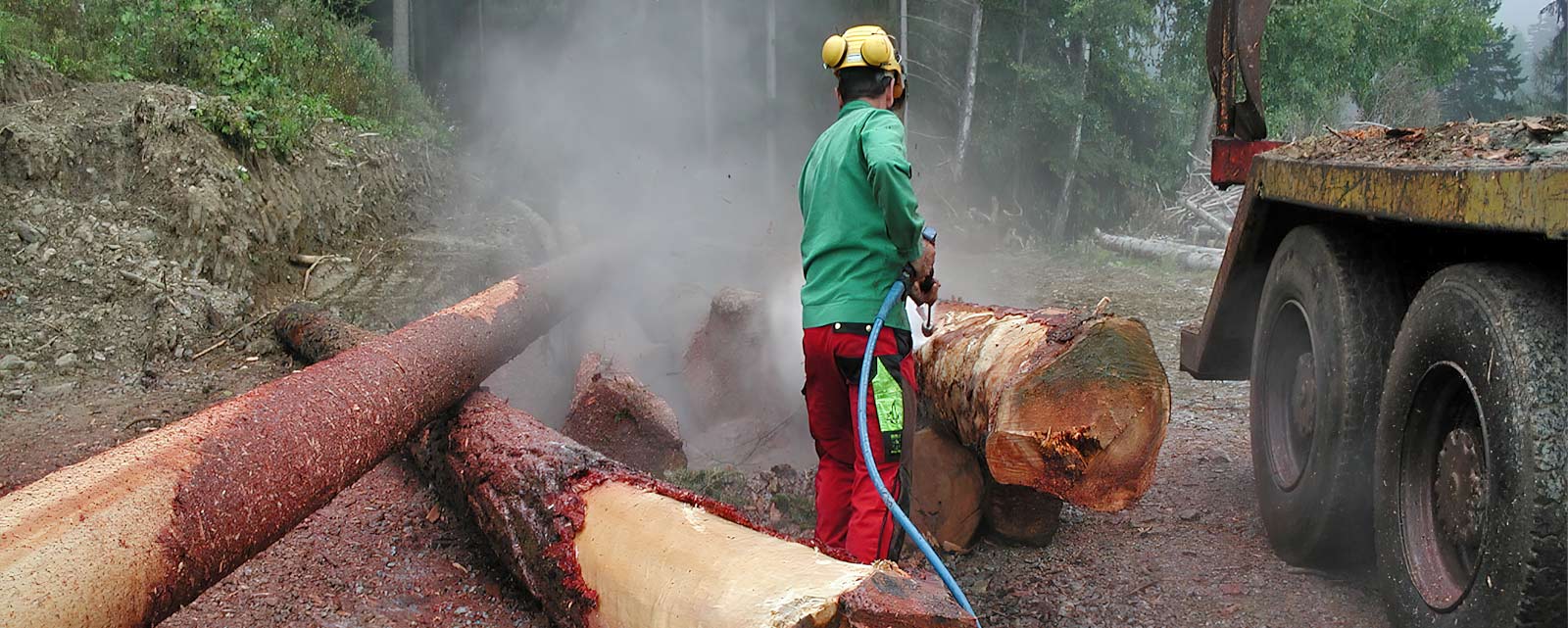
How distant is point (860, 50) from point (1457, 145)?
6.25ft

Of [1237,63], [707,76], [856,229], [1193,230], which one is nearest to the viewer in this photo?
[856,229]

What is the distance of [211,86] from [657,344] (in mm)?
4387

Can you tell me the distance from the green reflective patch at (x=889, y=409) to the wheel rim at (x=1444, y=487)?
5.14ft

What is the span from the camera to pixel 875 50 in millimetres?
3662

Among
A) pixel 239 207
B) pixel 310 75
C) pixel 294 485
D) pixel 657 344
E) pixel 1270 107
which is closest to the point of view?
pixel 294 485

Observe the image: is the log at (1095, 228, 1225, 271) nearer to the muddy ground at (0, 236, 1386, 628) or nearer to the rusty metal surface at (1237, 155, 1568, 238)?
the muddy ground at (0, 236, 1386, 628)

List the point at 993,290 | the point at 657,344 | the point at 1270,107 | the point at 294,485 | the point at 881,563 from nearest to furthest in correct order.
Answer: the point at 881,563 < the point at 294,485 < the point at 657,344 < the point at 993,290 < the point at 1270,107

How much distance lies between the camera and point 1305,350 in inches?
156

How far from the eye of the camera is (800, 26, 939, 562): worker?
3.52m

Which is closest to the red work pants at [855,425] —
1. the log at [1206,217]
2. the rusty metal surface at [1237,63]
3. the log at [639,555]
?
the log at [639,555]

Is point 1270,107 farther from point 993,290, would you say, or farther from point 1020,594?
point 1020,594

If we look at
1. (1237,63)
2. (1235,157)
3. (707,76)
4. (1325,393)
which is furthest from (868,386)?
(707,76)

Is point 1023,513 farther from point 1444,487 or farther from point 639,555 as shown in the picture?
point 639,555

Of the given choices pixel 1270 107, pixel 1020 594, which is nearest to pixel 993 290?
pixel 1270 107
